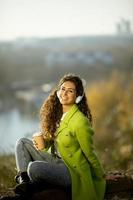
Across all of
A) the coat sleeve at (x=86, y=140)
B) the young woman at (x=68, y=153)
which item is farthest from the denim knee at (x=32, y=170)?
the coat sleeve at (x=86, y=140)

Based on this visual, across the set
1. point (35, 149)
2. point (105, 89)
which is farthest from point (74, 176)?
point (105, 89)

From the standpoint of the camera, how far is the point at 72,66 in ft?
81.4

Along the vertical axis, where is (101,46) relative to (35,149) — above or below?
above

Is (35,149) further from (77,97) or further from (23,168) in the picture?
(77,97)

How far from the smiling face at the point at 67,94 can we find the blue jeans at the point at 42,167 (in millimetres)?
306

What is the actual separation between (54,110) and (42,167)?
1.22ft

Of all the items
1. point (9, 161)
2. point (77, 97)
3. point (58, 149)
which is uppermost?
point (77, 97)

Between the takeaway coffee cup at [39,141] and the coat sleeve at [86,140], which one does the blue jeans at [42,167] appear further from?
the coat sleeve at [86,140]

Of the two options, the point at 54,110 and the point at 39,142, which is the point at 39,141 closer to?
the point at 39,142

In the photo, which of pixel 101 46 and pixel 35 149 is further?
pixel 101 46

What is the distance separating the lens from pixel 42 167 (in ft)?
8.04

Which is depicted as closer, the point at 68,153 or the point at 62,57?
the point at 68,153

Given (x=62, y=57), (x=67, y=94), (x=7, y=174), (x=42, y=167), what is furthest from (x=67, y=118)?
(x=62, y=57)

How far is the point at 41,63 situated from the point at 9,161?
71.5ft
